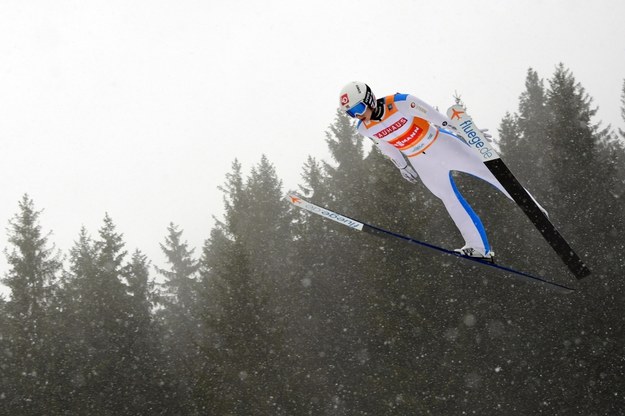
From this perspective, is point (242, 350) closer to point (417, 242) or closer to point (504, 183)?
point (417, 242)

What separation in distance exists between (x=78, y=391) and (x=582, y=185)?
1952 centimetres

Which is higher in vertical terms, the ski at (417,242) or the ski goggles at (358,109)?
the ski goggles at (358,109)

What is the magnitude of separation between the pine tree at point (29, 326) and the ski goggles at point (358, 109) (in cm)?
1477

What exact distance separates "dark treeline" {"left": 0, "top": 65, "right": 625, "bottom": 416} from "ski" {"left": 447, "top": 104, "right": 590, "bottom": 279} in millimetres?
4969

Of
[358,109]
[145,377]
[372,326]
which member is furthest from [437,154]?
[145,377]

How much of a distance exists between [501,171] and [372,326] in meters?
9.44

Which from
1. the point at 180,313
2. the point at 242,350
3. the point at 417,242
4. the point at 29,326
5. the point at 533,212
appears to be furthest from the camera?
the point at 180,313

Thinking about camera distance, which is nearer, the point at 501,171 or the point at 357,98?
the point at 357,98

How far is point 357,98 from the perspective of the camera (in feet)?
18.1

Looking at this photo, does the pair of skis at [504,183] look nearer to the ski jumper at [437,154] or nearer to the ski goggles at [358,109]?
the ski jumper at [437,154]

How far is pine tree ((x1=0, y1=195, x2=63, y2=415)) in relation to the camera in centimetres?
1562

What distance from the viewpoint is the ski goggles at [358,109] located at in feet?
18.3

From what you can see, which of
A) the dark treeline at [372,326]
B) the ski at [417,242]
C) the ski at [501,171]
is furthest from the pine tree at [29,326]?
the ski at [501,171]

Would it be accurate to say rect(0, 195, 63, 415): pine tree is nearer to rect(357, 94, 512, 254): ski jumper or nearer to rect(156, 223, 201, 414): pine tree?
rect(156, 223, 201, 414): pine tree
